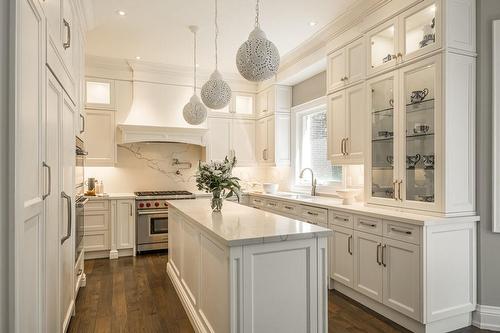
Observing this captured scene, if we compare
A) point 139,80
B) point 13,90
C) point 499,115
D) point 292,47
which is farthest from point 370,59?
point 139,80

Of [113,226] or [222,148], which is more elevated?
[222,148]

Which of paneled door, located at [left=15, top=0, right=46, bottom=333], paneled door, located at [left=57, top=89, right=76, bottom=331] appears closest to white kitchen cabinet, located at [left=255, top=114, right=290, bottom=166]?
paneled door, located at [left=57, top=89, right=76, bottom=331]

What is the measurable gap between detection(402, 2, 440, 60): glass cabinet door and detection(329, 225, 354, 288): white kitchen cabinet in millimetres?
1756

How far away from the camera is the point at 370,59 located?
3184 mm

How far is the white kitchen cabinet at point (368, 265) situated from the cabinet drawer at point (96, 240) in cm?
359

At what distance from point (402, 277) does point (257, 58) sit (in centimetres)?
207

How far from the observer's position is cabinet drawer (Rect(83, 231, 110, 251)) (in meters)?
4.61

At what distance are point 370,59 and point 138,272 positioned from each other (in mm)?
3718

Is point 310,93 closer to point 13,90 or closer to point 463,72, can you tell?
point 463,72

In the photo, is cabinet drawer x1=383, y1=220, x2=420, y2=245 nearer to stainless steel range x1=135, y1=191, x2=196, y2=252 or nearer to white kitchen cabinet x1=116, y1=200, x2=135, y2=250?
stainless steel range x1=135, y1=191, x2=196, y2=252

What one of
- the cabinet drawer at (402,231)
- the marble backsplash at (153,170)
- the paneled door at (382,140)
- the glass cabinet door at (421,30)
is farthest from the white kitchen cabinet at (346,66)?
the marble backsplash at (153,170)

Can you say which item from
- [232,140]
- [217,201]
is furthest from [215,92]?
[232,140]

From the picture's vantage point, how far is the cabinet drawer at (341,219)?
123 inches

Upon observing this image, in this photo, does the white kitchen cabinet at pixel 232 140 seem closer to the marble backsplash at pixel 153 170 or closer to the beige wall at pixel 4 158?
the marble backsplash at pixel 153 170
